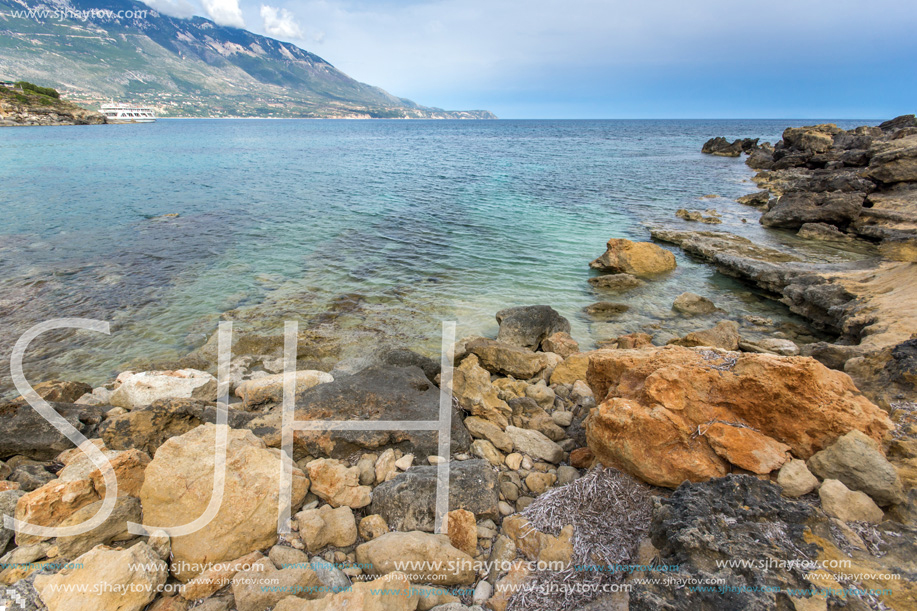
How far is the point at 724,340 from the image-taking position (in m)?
8.57

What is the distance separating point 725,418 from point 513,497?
7.26 feet

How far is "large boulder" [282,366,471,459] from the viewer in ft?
15.0

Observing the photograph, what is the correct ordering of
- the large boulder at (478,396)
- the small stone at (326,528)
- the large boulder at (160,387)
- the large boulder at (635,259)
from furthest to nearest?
the large boulder at (635,259) → the large boulder at (160,387) → the large boulder at (478,396) → the small stone at (326,528)

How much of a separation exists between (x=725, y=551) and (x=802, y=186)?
27.9 m

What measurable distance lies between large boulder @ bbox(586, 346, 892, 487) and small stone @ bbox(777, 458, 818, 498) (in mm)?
126

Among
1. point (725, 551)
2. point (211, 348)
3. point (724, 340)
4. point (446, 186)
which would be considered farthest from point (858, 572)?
point (446, 186)

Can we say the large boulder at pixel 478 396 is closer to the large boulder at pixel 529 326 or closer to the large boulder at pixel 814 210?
the large boulder at pixel 529 326

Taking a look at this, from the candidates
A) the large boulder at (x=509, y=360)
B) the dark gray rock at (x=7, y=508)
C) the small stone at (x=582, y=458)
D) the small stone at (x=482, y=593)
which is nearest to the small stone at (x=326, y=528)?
the small stone at (x=482, y=593)

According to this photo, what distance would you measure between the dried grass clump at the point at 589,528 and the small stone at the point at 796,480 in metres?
1.00

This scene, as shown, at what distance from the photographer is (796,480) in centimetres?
310

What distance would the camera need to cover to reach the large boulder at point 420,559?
10.2 feet

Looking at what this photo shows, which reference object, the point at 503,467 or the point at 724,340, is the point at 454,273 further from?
the point at 503,467

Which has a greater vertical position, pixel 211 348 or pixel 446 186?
pixel 446 186

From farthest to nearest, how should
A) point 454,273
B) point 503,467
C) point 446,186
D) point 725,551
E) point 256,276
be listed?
point 446,186 < point 454,273 < point 256,276 < point 503,467 < point 725,551
